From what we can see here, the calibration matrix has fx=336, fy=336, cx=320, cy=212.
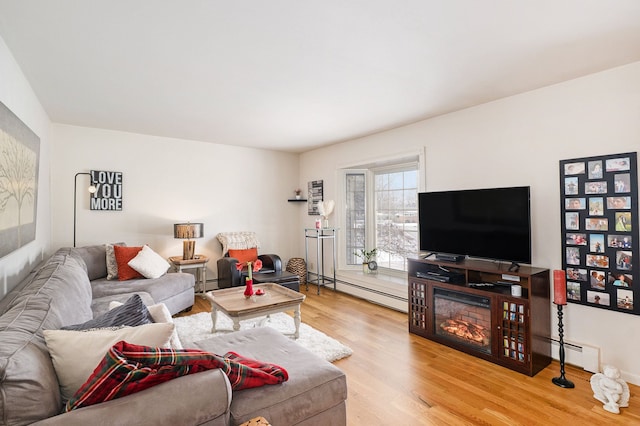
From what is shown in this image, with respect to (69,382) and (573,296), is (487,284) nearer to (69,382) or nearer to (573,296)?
(573,296)

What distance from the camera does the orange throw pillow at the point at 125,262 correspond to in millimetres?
3977

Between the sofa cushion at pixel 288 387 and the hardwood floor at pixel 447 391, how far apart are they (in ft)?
1.85

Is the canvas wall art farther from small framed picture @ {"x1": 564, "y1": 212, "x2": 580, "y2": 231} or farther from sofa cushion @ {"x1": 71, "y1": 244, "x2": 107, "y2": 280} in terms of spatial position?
small framed picture @ {"x1": 564, "y1": 212, "x2": 580, "y2": 231}

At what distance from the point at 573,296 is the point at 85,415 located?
3.45 metres

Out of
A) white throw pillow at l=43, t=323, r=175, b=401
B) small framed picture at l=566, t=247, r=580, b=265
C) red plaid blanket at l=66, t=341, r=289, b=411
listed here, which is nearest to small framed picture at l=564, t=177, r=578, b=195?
small framed picture at l=566, t=247, r=580, b=265

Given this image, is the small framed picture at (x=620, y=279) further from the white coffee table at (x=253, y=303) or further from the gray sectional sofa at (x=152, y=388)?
the white coffee table at (x=253, y=303)

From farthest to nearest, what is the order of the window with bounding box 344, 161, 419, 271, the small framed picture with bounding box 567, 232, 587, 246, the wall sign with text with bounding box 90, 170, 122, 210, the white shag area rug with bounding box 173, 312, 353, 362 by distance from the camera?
1. the window with bounding box 344, 161, 419, 271
2. the wall sign with text with bounding box 90, 170, 122, 210
3. the white shag area rug with bounding box 173, 312, 353, 362
4. the small framed picture with bounding box 567, 232, 587, 246

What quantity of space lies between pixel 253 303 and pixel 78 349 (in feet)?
6.64

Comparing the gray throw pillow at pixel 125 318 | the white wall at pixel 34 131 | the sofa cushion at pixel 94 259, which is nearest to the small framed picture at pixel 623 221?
the gray throw pillow at pixel 125 318

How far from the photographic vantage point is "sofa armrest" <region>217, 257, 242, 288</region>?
450 cm

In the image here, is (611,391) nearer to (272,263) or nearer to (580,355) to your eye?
(580,355)

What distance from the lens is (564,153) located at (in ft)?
9.66

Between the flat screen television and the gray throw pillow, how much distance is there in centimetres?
290

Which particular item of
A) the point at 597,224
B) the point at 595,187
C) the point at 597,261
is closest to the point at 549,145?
the point at 595,187
